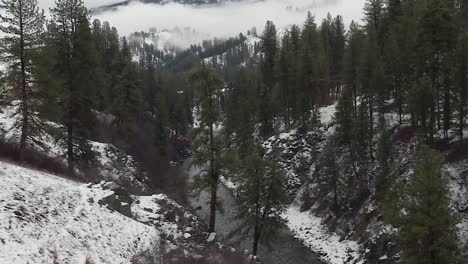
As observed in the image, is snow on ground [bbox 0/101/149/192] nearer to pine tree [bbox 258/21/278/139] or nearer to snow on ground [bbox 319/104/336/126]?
pine tree [bbox 258/21/278/139]

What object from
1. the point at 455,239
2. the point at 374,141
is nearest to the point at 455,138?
the point at 374,141

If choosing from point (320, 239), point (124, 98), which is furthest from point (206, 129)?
point (124, 98)

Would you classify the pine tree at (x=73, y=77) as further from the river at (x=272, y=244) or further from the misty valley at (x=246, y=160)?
the river at (x=272, y=244)

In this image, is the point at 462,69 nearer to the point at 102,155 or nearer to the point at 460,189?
the point at 460,189

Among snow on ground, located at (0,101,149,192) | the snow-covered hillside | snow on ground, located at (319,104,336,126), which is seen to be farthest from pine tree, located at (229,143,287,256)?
snow on ground, located at (319,104,336,126)

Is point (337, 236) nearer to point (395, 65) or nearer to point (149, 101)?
point (395, 65)

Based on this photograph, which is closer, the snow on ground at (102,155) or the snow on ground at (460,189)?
the snow on ground at (460,189)

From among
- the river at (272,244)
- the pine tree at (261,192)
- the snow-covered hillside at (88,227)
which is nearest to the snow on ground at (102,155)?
the river at (272,244)
